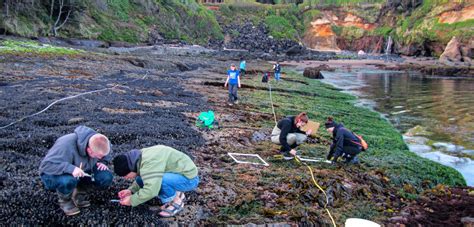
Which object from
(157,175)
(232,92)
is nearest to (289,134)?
(157,175)

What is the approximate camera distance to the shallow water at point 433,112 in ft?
42.2

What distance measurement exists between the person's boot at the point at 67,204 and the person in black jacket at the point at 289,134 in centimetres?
510

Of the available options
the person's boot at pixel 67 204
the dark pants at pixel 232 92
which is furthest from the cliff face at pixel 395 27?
the person's boot at pixel 67 204

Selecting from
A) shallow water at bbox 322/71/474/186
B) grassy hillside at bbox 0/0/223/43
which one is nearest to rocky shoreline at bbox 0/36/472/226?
shallow water at bbox 322/71/474/186

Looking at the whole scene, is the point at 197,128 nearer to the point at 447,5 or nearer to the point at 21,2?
the point at 21,2

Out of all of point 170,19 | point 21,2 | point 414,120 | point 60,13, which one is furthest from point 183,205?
point 170,19

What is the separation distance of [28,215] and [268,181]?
4.26 m

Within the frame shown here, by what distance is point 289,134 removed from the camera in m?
9.38

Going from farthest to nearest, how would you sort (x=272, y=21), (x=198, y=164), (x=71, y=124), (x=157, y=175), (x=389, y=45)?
(x=272, y=21) < (x=389, y=45) < (x=71, y=124) < (x=198, y=164) < (x=157, y=175)

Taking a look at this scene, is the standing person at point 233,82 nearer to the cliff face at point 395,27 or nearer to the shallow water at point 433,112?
the shallow water at point 433,112

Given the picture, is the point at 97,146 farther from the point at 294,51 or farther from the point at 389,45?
the point at 389,45

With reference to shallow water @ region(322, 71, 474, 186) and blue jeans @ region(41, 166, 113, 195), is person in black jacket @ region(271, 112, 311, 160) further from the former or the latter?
blue jeans @ region(41, 166, 113, 195)

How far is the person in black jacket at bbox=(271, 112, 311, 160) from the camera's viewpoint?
29.8ft

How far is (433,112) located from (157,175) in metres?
19.1
